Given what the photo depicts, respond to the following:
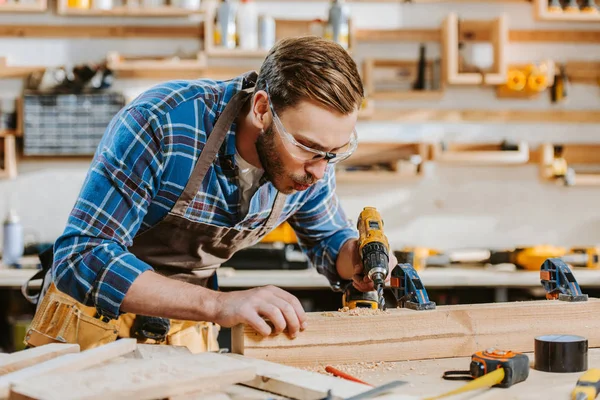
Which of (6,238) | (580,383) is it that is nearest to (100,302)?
(580,383)

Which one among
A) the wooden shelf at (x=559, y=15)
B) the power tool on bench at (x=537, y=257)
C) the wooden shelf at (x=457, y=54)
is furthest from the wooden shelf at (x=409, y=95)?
the power tool on bench at (x=537, y=257)

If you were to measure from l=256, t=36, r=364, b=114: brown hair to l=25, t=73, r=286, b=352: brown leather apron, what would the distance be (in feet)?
0.68

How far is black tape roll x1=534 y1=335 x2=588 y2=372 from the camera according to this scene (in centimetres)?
153

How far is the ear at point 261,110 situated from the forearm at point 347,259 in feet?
1.66

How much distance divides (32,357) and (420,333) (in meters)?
0.84

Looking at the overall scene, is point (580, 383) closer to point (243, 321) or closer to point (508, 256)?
point (243, 321)

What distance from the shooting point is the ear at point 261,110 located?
197 cm

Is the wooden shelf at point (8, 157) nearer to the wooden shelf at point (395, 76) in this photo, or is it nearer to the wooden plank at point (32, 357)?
the wooden shelf at point (395, 76)

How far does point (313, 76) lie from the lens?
1834mm

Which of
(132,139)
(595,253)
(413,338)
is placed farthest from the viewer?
(595,253)

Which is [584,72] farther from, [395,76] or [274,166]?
[274,166]

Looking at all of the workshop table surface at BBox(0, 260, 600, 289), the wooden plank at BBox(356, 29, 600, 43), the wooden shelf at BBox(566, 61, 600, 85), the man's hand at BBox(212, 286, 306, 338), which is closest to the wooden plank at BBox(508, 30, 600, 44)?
the wooden plank at BBox(356, 29, 600, 43)

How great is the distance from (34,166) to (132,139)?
2932 mm

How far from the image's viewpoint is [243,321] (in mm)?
1575
